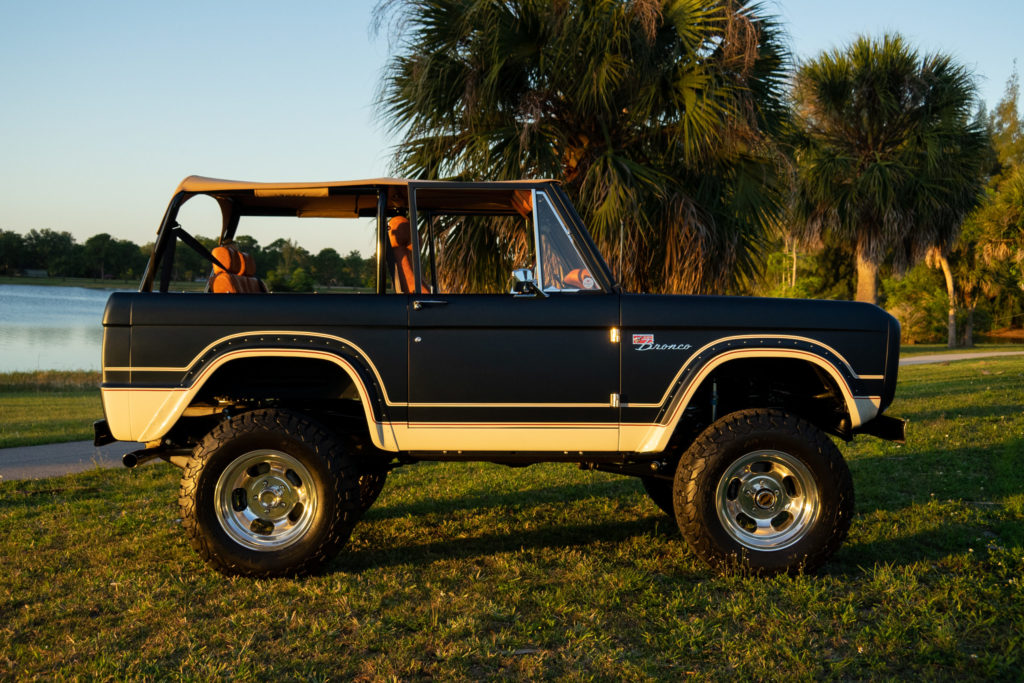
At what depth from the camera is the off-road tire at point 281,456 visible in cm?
430

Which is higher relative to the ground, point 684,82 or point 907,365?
point 684,82

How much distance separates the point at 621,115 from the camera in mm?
11141

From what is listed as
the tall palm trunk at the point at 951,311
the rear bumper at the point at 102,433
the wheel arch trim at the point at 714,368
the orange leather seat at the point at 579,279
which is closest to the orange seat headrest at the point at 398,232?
the orange leather seat at the point at 579,279

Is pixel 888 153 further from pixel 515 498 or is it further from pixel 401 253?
pixel 401 253

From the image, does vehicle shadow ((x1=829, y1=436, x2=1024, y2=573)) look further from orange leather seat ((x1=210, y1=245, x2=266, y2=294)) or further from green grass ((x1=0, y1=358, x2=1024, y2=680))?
orange leather seat ((x1=210, y1=245, x2=266, y2=294))

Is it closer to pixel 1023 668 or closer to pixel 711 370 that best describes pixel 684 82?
pixel 711 370

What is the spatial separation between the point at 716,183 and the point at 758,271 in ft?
4.72

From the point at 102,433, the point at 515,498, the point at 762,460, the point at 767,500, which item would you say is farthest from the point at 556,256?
the point at 102,433

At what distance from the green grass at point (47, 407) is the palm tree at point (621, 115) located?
18.2 feet

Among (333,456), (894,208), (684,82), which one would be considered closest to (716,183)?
(684,82)

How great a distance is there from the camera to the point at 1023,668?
327 cm

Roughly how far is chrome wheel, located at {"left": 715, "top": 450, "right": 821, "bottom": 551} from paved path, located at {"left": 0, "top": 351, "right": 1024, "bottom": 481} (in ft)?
19.8

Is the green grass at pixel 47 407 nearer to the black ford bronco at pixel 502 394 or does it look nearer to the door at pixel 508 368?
the black ford bronco at pixel 502 394

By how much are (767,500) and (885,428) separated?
0.80 meters
